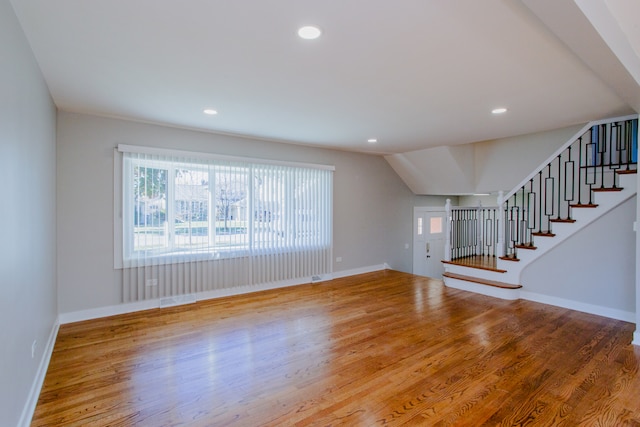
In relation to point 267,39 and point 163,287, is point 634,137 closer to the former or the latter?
point 267,39

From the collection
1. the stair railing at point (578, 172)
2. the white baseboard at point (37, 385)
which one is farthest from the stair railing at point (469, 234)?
the white baseboard at point (37, 385)

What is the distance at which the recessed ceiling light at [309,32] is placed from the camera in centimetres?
204

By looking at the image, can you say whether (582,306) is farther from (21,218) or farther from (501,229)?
(21,218)

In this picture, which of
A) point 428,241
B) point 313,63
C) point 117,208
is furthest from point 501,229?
point 117,208

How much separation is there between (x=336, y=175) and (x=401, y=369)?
4122 mm

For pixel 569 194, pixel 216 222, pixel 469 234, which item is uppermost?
pixel 569 194

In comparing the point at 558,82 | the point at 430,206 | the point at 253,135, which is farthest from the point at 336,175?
the point at 558,82

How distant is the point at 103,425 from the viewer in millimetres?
2104

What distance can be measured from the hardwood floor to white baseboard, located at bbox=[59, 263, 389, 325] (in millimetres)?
162

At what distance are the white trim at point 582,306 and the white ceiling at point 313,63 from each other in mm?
2491

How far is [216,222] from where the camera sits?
4922 millimetres

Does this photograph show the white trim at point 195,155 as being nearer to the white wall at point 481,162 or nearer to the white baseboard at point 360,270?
the white baseboard at point 360,270

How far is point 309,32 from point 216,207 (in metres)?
3.38

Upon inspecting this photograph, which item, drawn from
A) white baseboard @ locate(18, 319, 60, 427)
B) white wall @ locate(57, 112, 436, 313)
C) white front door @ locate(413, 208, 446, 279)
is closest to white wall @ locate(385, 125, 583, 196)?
white front door @ locate(413, 208, 446, 279)
